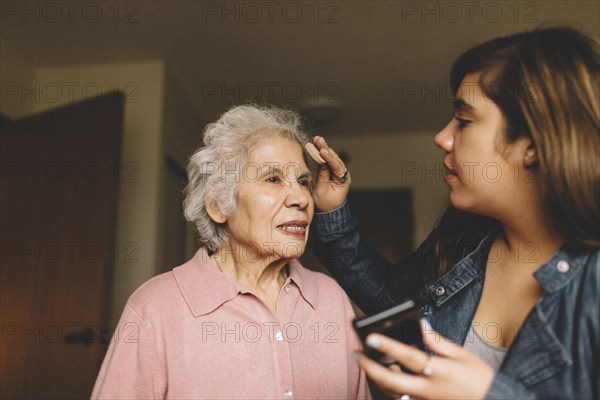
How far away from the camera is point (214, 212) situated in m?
1.58

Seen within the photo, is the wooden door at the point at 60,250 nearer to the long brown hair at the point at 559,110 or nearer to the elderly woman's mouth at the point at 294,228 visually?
the elderly woman's mouth at the point at 294,228

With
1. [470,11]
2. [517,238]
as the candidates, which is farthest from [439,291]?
[470,11]

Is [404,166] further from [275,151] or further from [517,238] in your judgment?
[517,238]

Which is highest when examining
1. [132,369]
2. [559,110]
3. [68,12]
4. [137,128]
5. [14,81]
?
[68,12]

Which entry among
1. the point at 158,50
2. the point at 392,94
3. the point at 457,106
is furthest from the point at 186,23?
Result: the point at 457,106

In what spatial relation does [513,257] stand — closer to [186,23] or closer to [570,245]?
[570,245]

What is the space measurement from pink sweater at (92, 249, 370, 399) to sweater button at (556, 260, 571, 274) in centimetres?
65

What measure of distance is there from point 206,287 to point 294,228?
1.02 ft

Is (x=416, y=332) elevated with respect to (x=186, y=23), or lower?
lower

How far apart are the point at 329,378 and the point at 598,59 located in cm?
103

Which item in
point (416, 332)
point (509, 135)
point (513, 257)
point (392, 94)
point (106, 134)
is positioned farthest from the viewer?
point (392, 94)

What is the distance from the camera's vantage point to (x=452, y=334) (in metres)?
1.24

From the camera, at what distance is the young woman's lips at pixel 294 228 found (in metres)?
1.49

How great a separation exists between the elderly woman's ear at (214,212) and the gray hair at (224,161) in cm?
1
